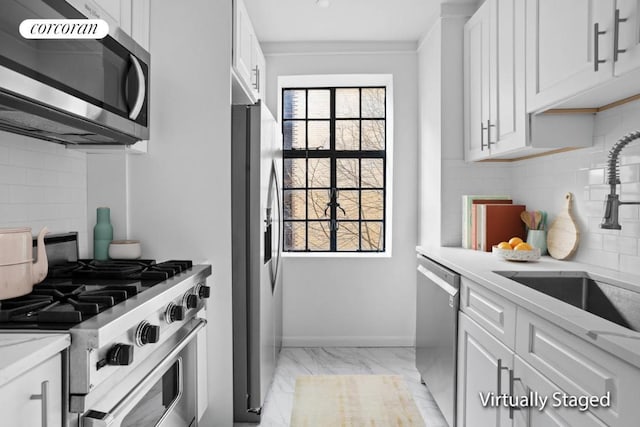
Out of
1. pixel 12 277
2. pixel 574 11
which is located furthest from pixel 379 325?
pixel 12 277

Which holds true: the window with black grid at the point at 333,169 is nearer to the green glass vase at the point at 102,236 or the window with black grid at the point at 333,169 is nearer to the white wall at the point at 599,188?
the white wall at the point at 599,188

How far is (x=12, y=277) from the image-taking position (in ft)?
4.24

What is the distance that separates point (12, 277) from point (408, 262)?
2989 millimetres

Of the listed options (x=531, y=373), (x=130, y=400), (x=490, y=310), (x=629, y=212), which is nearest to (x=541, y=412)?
(x=531, y=373)

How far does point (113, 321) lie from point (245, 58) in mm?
2012

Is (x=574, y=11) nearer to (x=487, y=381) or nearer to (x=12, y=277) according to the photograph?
(x=487, y=381)

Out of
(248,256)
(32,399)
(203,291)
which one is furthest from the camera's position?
(248,256)

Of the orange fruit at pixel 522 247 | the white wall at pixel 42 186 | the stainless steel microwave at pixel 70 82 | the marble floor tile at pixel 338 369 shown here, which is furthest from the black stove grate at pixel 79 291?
the orange fruit at pixel 522 247

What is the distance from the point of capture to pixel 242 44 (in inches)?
105

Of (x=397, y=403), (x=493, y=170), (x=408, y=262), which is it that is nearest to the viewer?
(x=397, y=403)

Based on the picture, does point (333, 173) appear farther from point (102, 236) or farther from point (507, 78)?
point (102, 236)

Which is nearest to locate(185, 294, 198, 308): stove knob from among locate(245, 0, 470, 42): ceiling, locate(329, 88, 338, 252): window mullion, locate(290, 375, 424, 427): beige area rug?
locate(290, 375, 424, 427): beige area rug

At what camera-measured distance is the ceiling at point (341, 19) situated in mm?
3074

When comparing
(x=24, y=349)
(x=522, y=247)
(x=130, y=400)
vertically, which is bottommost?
(x=130, y=400)
